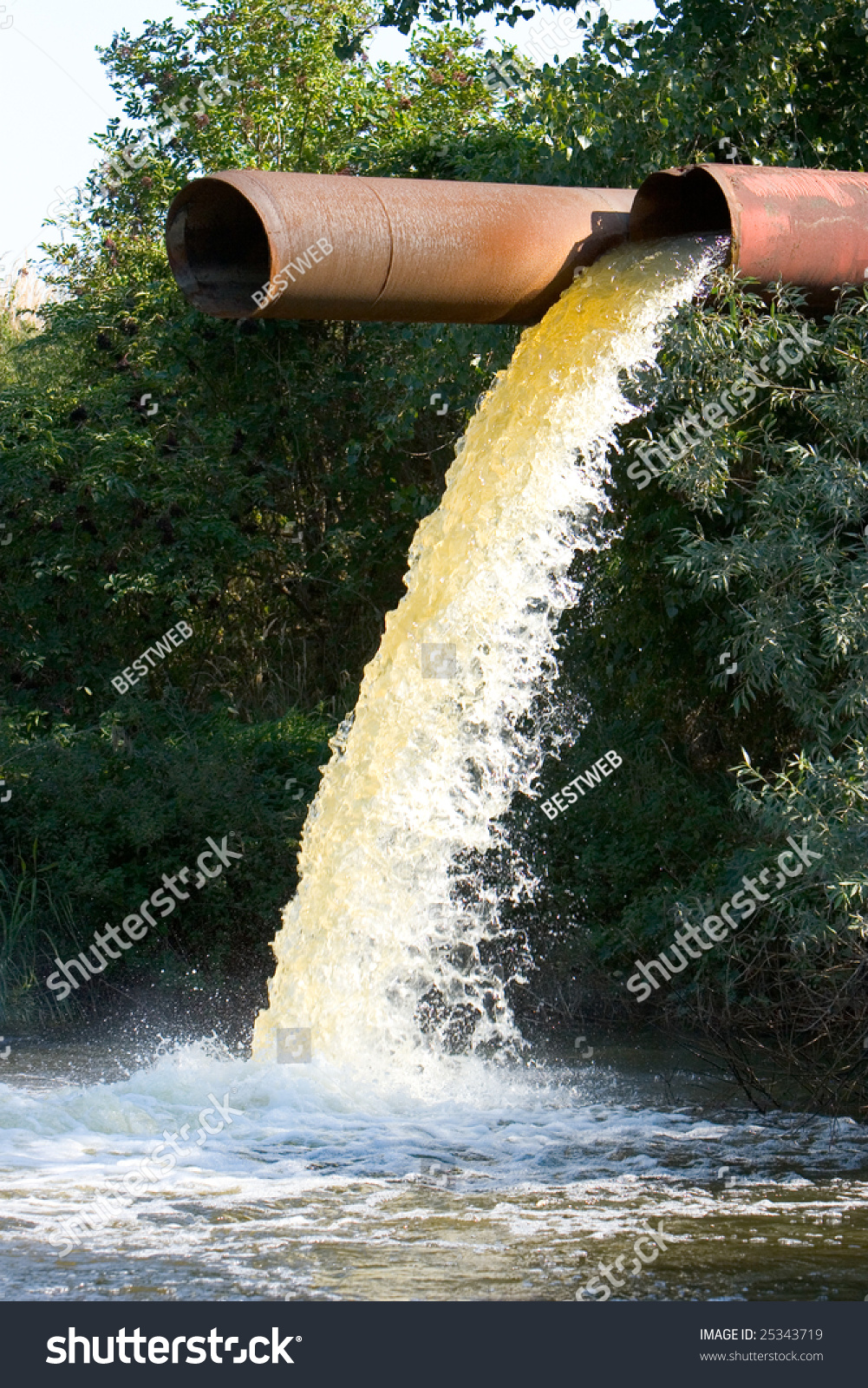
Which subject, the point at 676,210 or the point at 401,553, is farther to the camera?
the point at 401,553

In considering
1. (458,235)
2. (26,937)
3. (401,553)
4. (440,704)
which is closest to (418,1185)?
Answer: (440,704)

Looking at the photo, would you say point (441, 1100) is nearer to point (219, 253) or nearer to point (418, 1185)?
point (418, 1185)

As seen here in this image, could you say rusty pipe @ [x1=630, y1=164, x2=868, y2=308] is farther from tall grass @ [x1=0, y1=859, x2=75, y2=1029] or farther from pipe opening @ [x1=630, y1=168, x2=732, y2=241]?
tall grass @ [x1=0, y1=859, x2=75, y2=1029]

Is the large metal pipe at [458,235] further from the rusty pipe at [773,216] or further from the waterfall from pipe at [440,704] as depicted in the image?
the waterfall from pipe at [440,704]

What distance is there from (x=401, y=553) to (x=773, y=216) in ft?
23.8

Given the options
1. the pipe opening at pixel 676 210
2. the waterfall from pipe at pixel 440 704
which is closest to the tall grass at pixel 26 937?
the waterfall from pipe at pixel 440 704

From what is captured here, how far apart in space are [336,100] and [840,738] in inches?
424

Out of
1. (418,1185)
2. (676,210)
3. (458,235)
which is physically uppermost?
(676,210)

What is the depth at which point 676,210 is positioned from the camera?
23.0 feet

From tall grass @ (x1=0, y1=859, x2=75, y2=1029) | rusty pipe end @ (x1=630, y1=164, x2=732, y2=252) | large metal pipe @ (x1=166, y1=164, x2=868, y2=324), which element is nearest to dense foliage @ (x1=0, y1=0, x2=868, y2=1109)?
tall grass @ (x1=0, y1=859, x2=75, y2=1029)

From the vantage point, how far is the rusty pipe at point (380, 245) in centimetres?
→ 581

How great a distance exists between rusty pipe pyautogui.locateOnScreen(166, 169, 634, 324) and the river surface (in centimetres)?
318

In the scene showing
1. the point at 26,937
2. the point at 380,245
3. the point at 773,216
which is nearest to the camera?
the point at 380,245
